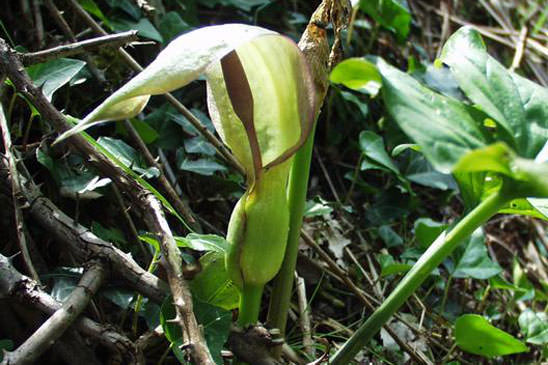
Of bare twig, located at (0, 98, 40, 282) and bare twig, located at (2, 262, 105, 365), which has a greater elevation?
bare twig, located at (0, 98, 40, 282)

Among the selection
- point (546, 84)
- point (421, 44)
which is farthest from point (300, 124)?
point (546, 84)

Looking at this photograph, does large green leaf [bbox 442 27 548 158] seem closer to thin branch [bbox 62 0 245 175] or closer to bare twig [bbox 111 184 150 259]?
thin branch [bbox 62 0 245 175]

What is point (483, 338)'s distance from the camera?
0.81 meters

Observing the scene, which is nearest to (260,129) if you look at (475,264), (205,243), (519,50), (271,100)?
(271,100)

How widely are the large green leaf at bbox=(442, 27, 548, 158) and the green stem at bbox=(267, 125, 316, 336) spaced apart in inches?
7.8

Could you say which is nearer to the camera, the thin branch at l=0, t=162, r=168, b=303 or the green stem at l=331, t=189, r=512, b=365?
the green stem at l=331, t=189, r=512, b=365

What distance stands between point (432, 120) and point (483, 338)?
1.52 feet

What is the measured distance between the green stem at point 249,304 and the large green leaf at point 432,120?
0.91 feet

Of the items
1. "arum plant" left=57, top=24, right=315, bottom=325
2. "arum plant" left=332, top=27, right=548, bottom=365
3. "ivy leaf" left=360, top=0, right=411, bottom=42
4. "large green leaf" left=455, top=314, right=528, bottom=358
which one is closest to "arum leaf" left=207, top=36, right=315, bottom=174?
"arum plant" left=57, top=24, right=315, bottom=325

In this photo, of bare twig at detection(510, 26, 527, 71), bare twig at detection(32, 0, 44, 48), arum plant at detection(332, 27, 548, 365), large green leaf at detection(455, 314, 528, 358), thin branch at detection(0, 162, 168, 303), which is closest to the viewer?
arum plant at detection(332, 27, 548, 365)

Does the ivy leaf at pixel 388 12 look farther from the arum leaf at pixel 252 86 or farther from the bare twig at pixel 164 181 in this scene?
the arum leaf at pixel 252 86

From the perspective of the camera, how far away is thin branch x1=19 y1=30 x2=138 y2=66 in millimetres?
669

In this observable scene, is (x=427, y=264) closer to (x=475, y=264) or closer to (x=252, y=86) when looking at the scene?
(x=252, y=86)

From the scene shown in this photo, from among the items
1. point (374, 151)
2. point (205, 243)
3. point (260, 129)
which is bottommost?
point (374, 151)
